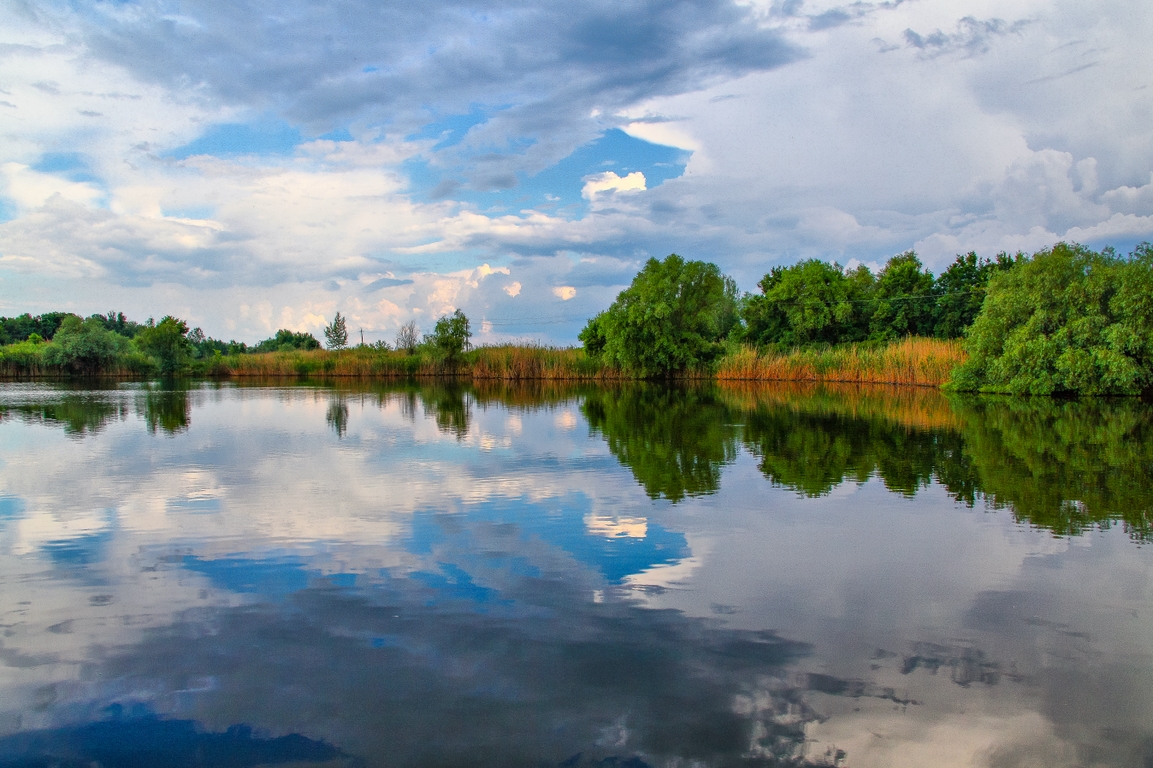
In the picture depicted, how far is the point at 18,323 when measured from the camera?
78.6 meters

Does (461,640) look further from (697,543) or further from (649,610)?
(697,543)

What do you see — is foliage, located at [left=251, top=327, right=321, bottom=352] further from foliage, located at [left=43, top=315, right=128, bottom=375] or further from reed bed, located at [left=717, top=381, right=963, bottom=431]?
reed bed, located at [left=717, top=381, right=963, bottom=431]

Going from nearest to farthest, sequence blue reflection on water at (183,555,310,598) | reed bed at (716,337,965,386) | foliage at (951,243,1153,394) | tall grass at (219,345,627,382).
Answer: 1. blue reflection on water at (183,555,310,598)
2. foliage at (951,243,1153,394)
3. reed bed at (716,337,965,386)
4. tall grass at (219,345,627,382)

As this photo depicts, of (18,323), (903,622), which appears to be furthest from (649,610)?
(18,323)

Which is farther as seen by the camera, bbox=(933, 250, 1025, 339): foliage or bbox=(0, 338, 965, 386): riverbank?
bbox=(933, 250, 1025, 339): foliage

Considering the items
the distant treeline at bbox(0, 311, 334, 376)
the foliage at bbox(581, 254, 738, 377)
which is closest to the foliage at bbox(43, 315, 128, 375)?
the distant treeline at bbox(0, 311, 334, 376)

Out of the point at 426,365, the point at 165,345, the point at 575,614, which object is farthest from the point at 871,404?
the point at 165,345

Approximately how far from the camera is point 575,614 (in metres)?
4.40

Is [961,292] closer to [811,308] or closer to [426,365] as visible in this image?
[811,308]

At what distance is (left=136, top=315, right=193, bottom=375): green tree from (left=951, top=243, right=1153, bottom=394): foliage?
159 feet

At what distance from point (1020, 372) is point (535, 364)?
82.9 feet

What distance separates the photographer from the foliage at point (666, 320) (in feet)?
124

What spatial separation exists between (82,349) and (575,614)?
53.1m

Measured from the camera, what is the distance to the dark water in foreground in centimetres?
312
